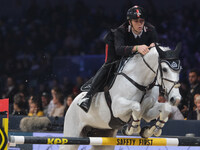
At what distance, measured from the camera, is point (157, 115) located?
5688 mm

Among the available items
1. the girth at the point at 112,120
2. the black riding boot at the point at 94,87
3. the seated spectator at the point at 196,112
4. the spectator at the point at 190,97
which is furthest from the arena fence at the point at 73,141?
the spectator at the point at 190,97

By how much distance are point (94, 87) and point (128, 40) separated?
77 cm

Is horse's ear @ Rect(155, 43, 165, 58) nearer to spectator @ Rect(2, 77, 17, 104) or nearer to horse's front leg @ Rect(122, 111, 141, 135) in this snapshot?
horse's front leg @ Rect(122, 111, 141, 135)

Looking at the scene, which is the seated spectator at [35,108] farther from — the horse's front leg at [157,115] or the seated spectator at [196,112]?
the horse's front leg at [157,115]

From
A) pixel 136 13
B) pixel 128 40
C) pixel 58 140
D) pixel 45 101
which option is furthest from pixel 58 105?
pixel 136 13

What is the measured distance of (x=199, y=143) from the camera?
19.0 feet

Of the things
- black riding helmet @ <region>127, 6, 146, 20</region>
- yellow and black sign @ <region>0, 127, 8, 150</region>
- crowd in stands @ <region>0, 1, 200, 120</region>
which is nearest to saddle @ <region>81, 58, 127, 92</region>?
black riding helmet @ <region>127, 6, 146, 20</region>

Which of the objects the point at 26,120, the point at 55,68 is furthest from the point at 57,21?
the point at 26,120

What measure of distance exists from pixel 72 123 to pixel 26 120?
5.36ft

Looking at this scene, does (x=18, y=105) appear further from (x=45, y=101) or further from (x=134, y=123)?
(x=134, y=123)

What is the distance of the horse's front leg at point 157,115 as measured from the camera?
548cm

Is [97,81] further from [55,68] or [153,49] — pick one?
[55,68]

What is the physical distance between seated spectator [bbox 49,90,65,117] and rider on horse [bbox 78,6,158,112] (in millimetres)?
2715

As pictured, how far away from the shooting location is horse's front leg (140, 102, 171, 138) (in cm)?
548
